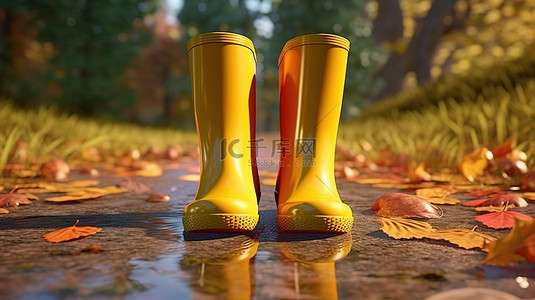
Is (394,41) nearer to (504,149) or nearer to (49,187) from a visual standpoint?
(504,149)

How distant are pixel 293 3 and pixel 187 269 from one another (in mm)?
7862

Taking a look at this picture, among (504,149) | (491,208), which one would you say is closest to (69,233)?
(491,208)

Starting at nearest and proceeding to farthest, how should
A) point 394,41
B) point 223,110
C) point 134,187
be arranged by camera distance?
point 223,110 → point 134,187 → point 394,41

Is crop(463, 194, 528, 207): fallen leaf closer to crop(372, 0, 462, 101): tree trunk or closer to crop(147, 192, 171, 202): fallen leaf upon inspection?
crop(147, 192, 171, 202): fallen leaf

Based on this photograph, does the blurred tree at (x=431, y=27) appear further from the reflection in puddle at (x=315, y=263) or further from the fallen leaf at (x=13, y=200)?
the fallen leaf at (x=13, y=200)

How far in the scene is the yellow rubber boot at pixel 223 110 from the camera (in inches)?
47.9

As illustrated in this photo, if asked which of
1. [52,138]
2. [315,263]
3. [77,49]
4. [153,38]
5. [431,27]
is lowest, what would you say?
[315,263]

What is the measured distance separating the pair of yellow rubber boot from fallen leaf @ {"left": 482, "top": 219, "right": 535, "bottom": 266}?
0.46 metres

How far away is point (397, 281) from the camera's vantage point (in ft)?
2.45

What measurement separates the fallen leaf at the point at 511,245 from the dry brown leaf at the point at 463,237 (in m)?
0.12

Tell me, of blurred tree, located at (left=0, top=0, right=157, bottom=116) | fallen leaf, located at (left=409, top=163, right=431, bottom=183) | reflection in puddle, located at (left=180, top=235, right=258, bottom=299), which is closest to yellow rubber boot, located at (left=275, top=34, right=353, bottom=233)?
reflection in puddle, located at (left=180, top=235, right=258, bottom=299)

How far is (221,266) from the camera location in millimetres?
818

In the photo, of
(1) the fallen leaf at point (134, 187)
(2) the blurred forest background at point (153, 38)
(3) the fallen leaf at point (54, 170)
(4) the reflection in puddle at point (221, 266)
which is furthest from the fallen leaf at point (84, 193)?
(2) the blurred forest background at point (153, 38)

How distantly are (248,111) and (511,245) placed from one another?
34.4 inches
